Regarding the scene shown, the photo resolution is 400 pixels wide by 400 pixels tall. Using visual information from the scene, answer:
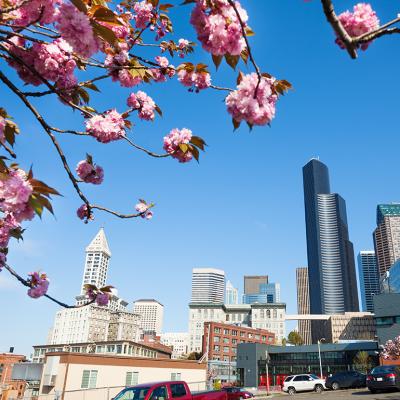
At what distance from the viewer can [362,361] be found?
63.3 metres

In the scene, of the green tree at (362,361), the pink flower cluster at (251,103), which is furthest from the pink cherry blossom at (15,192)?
the green tree at (362,361)

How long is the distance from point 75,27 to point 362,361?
72.0 m

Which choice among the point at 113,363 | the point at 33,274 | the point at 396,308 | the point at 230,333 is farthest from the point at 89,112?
the point at 230,333

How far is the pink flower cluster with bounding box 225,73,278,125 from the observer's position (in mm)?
2797

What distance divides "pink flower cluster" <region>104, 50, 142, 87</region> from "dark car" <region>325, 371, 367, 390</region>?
1440 inches

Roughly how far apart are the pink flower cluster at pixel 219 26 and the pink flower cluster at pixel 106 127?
1.54 metres

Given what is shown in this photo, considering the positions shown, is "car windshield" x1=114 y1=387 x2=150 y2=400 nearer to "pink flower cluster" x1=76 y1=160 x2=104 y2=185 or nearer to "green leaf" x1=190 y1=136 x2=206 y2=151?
"pink flower cluster" x1=76 y1=160 x2=104 y2=185

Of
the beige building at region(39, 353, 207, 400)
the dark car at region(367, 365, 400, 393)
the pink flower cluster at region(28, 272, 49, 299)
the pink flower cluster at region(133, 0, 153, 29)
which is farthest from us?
the beige building at region(39, 353, 207, 400)

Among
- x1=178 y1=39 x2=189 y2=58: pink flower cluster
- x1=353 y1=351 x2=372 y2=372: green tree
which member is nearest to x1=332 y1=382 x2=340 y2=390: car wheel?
x1=353 y1=351 x2=372 y2=372: green tree

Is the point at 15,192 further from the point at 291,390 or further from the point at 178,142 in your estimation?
the point at 291,390

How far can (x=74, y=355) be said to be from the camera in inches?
1196

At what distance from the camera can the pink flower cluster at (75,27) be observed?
2.71m

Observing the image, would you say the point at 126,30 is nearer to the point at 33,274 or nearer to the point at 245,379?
the point at 33,274

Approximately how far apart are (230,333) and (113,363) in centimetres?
9323
